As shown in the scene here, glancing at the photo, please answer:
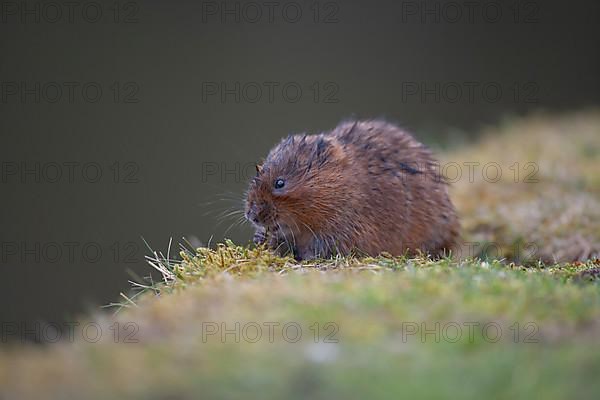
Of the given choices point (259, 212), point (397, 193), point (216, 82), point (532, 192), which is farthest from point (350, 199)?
point (216, 82)

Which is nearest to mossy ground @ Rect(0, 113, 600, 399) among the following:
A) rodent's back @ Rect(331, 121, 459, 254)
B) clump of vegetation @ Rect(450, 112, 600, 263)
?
rodent's back @ Rect(331, 121, 459, 254)

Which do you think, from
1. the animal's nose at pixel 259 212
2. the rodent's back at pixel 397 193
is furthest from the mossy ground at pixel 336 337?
the rodent's back at pixel 397 193

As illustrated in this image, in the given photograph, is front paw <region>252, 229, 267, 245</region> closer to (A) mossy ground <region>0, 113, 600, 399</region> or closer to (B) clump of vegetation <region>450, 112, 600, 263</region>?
(A) mossy ground <region>0, 113, 600, 399</region>

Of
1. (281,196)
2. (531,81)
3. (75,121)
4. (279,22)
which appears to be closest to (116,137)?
(75,121)

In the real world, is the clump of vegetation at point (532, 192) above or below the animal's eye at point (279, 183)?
below

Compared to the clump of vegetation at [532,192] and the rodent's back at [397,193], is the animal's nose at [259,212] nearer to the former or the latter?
the rodent's back at [397,193]

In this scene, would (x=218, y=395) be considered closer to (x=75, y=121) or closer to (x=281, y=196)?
(x=281, y=196)

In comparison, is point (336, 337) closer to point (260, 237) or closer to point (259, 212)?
point (259, 212)
